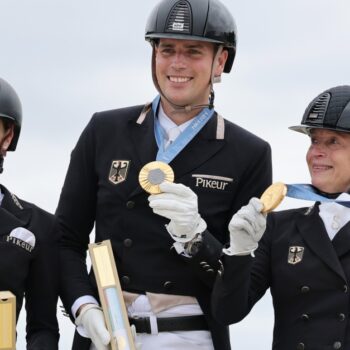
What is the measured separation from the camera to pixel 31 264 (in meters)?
9.60

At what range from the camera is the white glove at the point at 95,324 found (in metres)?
9.07

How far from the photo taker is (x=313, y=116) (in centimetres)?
1010

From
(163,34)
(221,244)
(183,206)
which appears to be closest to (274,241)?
(221,244)

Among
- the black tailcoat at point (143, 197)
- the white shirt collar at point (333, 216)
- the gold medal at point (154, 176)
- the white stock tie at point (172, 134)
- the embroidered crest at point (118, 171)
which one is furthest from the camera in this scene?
the white shirt collar at point (333, 216)

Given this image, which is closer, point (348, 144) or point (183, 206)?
point (183, 206)

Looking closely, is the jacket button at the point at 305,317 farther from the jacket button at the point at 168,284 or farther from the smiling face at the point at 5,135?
the smiling face at the point at 5,135

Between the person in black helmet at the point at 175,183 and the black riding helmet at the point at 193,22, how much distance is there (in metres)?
0.01

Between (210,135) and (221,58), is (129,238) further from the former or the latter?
(221,58)

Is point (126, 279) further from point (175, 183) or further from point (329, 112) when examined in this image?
point (329, 112)

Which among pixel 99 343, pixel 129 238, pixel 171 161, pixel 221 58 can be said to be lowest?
pixel 99 343

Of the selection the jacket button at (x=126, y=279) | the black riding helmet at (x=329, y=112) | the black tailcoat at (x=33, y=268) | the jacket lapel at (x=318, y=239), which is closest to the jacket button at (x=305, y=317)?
the jacket lapel at (x=318, y=239)

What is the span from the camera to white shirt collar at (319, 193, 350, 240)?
10000 millimetres

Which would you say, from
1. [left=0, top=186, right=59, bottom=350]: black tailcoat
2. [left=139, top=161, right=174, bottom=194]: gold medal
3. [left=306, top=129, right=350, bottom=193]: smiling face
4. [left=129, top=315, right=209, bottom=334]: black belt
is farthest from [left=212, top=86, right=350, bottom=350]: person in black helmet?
[left=0, top=186, right=59, bottom=350]: black tailcoat

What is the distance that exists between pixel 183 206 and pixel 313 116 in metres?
1.78
